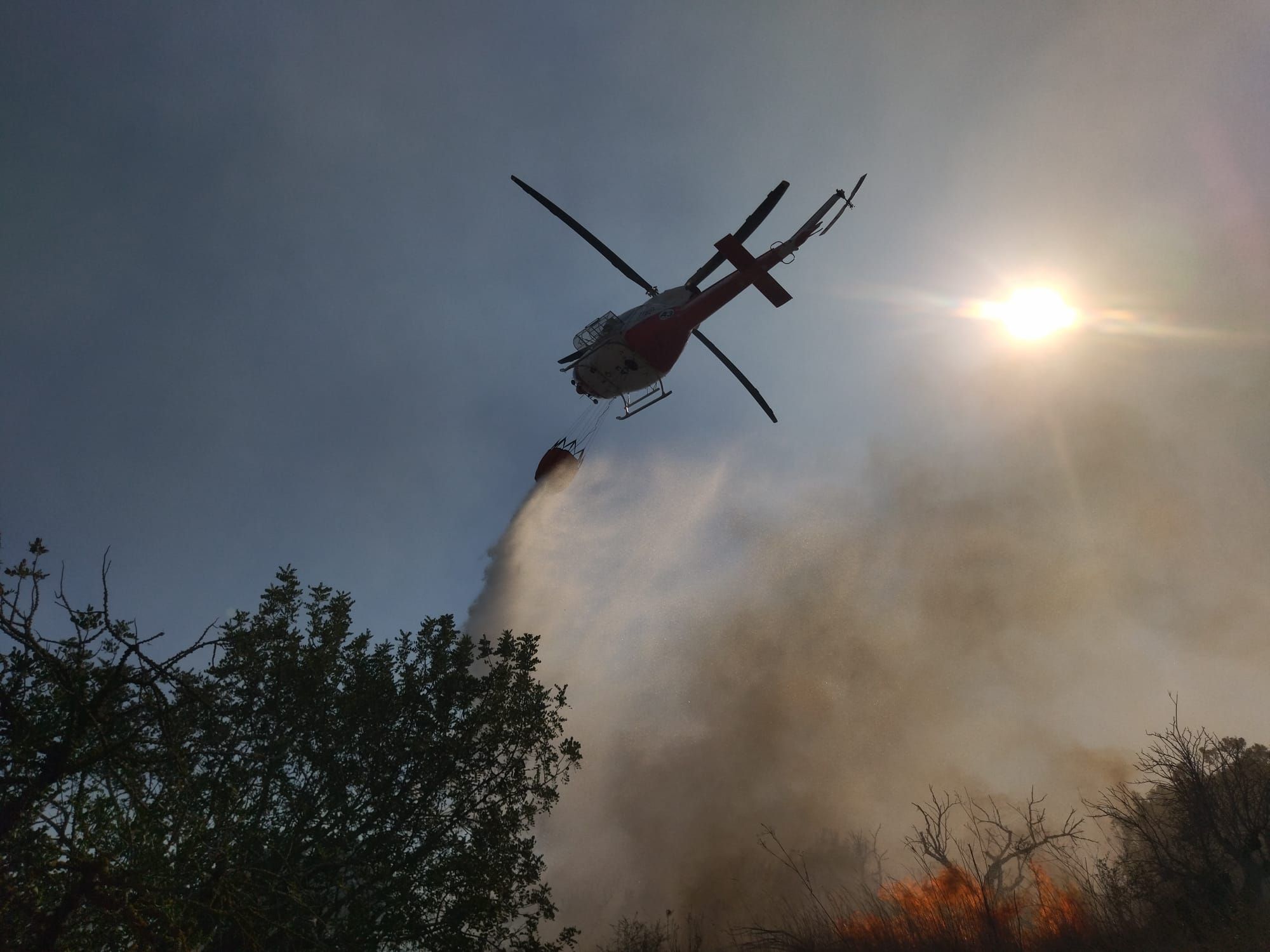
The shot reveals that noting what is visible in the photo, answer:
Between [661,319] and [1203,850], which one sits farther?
[661,319]

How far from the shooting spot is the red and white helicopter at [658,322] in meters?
24.7

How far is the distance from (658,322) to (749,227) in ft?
16.9

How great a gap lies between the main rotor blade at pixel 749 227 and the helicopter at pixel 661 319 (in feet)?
0.10

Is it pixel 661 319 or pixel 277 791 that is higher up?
pixel 661 319

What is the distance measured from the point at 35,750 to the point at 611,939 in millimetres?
39202

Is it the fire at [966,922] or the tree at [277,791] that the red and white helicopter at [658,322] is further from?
the fire at [966,922]

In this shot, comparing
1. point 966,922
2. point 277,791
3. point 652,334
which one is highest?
point 652,334

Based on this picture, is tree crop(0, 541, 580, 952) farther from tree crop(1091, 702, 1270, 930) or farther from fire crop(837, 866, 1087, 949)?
tree crop(1091, 702, 1270, 930)

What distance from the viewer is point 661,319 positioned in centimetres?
2491

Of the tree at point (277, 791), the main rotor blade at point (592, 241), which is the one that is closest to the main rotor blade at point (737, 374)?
the main rotor blade at point (592, 241)

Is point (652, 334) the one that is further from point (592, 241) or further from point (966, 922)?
point (966, 922)

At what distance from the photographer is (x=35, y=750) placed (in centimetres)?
504

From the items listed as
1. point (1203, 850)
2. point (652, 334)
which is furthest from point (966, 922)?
point (652, 334)

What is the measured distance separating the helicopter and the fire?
64.3 ft
